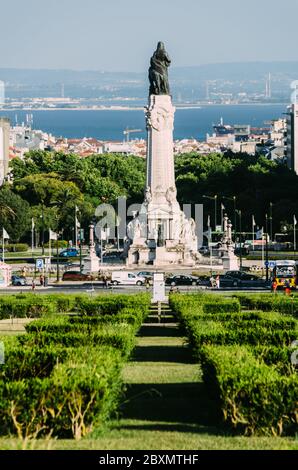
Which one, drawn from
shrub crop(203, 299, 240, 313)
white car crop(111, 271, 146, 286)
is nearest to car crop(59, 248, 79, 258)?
white car crop(111, 271, 146, 286)

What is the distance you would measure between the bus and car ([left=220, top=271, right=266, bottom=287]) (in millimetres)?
1222

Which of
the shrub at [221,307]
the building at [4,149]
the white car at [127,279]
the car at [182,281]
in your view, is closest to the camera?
the shrub at [221,307]

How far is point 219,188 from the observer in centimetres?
13062

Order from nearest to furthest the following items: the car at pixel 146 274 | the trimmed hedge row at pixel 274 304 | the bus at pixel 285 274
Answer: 1. the trimmed hedge row at pixel 274 304
2. the bus at pixel 285 274
3. the car at pixel 146 274

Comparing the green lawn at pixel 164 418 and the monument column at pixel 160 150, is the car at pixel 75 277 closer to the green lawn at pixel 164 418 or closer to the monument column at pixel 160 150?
the monument column at pixel 160 150

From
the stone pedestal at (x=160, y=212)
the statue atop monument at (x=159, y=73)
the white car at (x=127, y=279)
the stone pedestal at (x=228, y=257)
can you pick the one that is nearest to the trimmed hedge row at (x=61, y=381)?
the white car at (x=127, y=279)

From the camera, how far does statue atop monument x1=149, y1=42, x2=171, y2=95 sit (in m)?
96.9

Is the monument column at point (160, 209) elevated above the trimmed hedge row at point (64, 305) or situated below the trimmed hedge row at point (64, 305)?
above

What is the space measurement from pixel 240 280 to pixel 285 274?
392 centimetres

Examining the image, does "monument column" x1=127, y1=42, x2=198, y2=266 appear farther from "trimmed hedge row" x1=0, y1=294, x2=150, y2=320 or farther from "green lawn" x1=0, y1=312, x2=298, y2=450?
"green lawn" x1=0, y1=312, x2=298, y2=450

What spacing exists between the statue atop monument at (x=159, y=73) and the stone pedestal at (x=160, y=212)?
1991mm

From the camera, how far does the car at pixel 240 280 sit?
263ft
